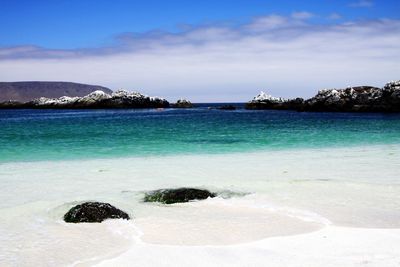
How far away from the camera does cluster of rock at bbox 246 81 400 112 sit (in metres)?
80.8

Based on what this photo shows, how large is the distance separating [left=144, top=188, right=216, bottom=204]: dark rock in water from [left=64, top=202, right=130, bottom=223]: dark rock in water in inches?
72.7

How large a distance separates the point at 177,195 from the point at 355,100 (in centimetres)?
8322

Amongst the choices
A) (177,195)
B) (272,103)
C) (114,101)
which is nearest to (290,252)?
(177,195)

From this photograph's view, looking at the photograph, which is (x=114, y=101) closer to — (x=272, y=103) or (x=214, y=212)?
(x=272, y=103)

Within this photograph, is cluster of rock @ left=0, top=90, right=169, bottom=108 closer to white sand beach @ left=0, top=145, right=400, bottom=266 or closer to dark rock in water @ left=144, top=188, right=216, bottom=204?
white sand beach @ left=0, top=145, right=400, bottom=266

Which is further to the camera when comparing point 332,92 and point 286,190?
point 332,92

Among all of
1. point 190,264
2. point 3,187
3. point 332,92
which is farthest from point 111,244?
point 332,92

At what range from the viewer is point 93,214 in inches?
376

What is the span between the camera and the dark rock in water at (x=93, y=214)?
9445 millimetres

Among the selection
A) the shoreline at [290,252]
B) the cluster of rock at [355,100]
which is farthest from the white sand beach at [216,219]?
the cluster of rock at [355,100]

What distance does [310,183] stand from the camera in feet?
46.3

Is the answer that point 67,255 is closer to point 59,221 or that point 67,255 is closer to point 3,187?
point 59,221

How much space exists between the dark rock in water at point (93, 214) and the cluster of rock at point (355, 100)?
258ft

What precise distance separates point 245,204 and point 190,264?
440 centimetres
